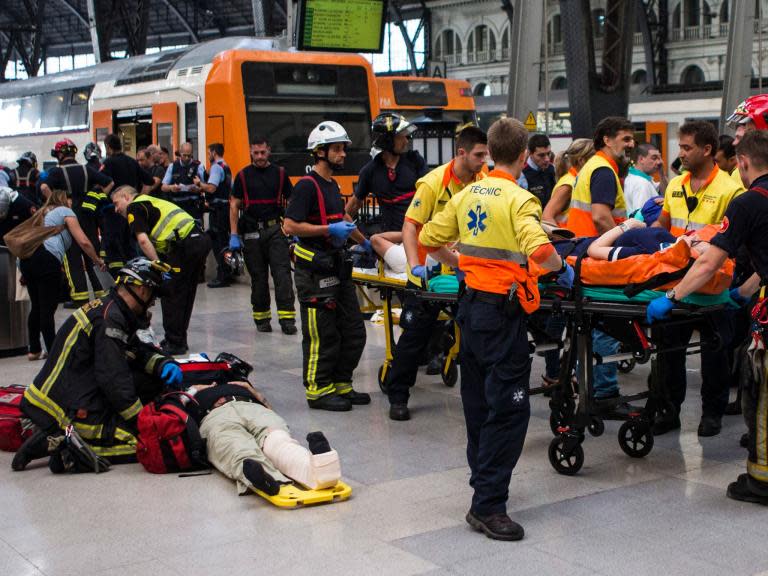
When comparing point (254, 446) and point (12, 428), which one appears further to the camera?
point (12, 428)

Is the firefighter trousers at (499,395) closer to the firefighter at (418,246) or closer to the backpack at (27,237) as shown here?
the firefighter at (418,246)

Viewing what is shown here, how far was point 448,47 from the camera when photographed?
67000 mm

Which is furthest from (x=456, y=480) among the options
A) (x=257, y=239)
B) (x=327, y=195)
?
(x=257, y=239)

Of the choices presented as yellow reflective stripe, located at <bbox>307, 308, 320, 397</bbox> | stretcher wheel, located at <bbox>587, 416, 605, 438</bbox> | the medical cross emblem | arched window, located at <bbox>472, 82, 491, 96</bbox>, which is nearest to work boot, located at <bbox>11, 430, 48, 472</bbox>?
yellow reflective stripe, located at <bbox>307, 308, 320, 397</bbox>

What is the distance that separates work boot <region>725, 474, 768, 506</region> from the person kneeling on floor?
6.59ft

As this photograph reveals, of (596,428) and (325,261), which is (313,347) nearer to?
(325,261)

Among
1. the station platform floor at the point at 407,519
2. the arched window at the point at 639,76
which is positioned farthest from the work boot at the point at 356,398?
the arched window at the point at 639,76

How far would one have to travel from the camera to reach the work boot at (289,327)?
11.3m

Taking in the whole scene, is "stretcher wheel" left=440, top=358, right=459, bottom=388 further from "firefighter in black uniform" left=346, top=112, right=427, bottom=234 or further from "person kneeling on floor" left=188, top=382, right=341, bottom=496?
"person kneeling on floor" left=188, top=382, right=341, bottom=496

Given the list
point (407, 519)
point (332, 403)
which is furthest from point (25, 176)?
point (407, 519)

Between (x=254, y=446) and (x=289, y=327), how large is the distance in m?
5.33

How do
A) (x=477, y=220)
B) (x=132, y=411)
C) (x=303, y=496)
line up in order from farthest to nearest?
(x=132, y=411) → (x=303, y=496) → (x=477, y=220)

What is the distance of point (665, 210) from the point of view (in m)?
7.25

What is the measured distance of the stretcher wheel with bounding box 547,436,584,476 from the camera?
6.13 meters
